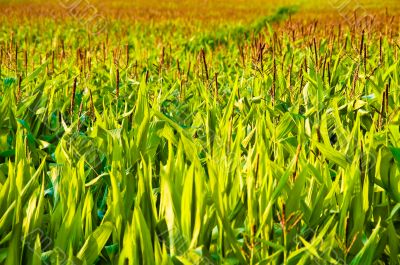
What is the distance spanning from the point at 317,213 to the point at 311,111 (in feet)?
2.94

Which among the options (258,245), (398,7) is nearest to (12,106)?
(258,245)

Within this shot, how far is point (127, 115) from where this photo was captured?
7.11ft

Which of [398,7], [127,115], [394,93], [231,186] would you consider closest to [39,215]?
[231,186]

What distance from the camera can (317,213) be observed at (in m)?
1.37

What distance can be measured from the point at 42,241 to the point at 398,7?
16676mm

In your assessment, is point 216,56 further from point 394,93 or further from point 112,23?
point 112,23

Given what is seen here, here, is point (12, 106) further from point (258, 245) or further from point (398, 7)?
point (398, 7)

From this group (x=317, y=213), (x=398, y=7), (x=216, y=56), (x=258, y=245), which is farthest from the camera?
(x=398, y=7)

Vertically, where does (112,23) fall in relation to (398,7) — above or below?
above

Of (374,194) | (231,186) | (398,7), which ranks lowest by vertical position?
(398,7)

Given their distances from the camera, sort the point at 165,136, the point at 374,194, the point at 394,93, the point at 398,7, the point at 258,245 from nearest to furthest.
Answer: the point at 258,245, the point at 374,194, the point at 165,136, the point at 394,93, the point at 398,7

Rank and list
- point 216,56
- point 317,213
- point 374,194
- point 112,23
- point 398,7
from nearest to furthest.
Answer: point 317,213
point 374,194
point 216,56
point 112,23
point 398,7

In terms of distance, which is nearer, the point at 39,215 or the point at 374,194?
the point at 39,215

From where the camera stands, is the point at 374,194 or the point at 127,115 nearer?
the point at 374,194
